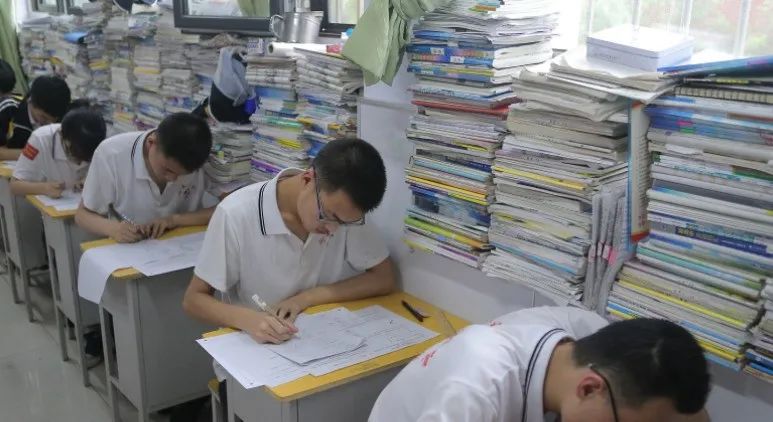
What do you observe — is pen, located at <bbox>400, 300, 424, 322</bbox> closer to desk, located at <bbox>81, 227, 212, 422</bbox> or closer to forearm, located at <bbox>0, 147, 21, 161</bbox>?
desk, located at <bbox>81, 227, 212, 422</bbox>

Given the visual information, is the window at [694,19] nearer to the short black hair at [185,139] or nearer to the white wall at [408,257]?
the white wall at [408,257]

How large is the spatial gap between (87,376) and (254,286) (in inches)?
58.3

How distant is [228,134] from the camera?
9.36 ft

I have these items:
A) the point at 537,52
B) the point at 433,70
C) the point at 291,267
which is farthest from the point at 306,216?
the point at 537,52

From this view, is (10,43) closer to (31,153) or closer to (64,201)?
(31,153)

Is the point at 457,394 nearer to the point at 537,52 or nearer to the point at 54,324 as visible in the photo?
the point at 537,52

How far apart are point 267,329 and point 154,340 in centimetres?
87

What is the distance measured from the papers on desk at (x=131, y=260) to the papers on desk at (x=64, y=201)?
615mm

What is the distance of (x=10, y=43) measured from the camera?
5492 mm

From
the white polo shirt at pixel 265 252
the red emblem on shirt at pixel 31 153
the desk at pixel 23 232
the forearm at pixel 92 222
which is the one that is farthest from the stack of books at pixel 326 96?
the desk at pixel 23 232

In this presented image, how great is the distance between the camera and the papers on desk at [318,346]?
162 cm

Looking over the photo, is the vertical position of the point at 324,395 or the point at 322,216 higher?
the point at 322,216

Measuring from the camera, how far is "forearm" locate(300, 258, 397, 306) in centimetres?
204

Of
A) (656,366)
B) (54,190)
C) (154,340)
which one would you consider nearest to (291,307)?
(154,340)
